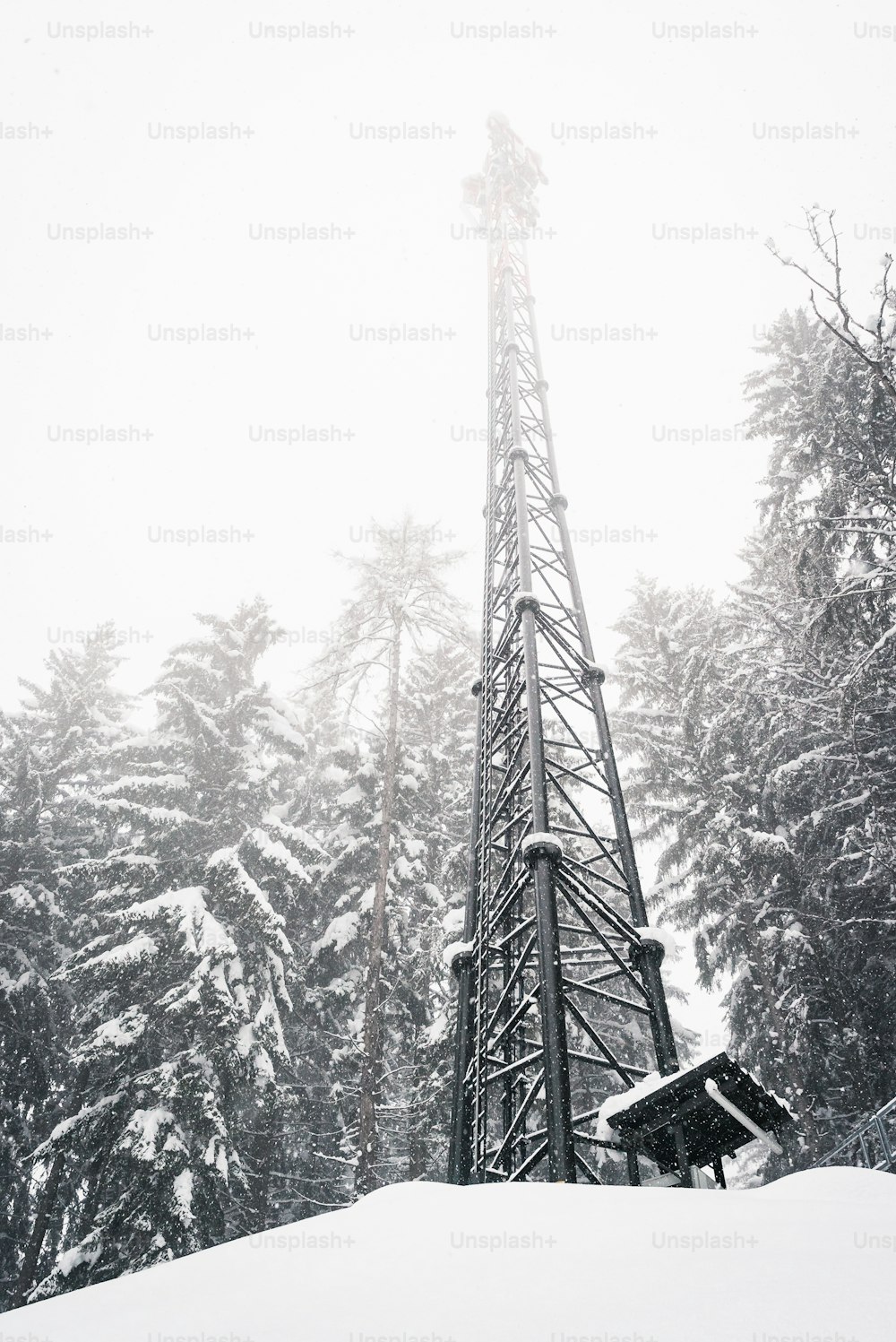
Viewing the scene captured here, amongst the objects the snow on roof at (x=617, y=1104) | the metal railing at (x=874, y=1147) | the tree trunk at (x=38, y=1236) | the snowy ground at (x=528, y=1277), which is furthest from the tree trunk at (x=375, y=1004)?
the snowy ground at (x=528, y=1277)

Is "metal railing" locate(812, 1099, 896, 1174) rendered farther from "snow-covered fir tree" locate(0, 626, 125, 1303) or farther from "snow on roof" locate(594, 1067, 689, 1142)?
"snow-covered fir tree" locate(0, 626, 125, 1303)

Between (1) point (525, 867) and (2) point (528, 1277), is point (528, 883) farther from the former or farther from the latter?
(2) point (528, 1277)

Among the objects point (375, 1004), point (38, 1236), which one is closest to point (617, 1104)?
point (375, 1004)

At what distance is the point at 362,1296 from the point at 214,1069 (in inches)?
350

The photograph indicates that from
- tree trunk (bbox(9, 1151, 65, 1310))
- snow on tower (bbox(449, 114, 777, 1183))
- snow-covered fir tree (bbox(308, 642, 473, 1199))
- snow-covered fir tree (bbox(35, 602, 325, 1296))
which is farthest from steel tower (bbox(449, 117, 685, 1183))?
tree trunk (bbox(9, 1151, 65, 1310))

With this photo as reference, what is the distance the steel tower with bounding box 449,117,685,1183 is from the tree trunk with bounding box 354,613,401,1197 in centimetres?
240

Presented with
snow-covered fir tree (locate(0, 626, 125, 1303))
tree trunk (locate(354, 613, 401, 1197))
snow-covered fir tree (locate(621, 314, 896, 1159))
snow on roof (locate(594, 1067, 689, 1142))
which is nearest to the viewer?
snow on roof (locate(594, 1067, 689, 1142))

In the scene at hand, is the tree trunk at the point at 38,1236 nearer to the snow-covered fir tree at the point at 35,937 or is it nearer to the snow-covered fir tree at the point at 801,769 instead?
the snow-covered fir tree at the point at 35,937

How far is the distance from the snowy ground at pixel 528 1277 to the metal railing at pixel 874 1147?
3.47 metres

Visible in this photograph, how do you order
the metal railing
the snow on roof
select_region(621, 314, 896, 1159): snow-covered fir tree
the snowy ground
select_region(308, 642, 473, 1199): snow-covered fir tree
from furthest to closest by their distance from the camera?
1. select_region(308, 642, 473, 1199): snow-covered fir tree
2. select_region(621, 314, 896, 1159): snow-covered fir tree
3. the metal railing
4. the snow on roof
5. the snowy ground

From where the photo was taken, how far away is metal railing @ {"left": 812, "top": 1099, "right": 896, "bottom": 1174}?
7680mm

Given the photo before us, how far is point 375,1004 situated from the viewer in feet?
35.7

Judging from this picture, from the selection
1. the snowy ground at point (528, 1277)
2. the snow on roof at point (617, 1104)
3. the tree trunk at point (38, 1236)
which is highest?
the snowy ground at point (528, 1277)

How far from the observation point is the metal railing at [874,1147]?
7680 mm
